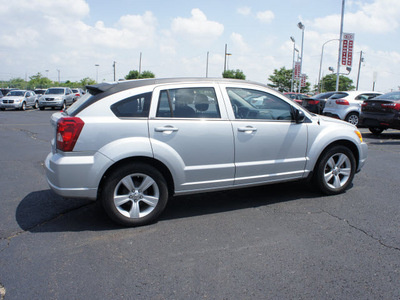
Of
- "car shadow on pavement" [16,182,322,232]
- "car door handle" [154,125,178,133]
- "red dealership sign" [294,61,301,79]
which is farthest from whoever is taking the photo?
"red dealership sign" [294,61,301,79]

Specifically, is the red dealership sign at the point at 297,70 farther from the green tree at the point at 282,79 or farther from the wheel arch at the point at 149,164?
the wheel arch at the point at 149,164

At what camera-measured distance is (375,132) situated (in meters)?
12.5

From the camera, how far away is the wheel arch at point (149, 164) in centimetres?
381

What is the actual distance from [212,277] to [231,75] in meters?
62.7

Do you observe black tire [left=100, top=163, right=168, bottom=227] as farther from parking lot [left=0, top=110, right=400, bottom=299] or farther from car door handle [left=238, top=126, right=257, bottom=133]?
car door handle [left=238, top=126, right=257, bottom=133]

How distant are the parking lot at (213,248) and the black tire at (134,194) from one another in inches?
6.7

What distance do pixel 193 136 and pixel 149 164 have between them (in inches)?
23.7

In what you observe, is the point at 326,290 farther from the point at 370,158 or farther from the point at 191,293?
the point at 370,158

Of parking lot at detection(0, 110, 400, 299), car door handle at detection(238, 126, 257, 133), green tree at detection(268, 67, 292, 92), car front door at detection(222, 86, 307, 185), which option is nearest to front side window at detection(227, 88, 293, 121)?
car front door at detection(222, 86, 307, 185)

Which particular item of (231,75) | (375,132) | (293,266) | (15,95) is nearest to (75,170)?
(293,266)

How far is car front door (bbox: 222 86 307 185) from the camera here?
172 inches

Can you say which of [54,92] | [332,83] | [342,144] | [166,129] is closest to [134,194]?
[166,129]

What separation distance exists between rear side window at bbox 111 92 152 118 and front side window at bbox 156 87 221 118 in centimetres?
15

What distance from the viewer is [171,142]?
395 cm
